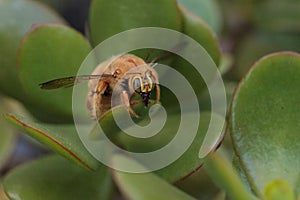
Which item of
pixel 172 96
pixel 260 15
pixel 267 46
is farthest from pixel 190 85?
pixel 260 15

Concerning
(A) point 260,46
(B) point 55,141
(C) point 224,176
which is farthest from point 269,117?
(A) point 260,46

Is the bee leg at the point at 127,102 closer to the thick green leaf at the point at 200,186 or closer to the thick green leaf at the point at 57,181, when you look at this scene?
the thick green leaf at the point at 57,181

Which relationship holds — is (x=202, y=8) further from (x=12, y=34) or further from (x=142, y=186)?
(x=142, y=186)

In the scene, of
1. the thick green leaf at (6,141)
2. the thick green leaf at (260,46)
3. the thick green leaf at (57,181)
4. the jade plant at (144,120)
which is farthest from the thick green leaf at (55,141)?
the thick green leaf at (260,46)

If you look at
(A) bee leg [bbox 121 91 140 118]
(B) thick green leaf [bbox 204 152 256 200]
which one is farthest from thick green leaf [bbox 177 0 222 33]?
(B) thick green leaf [bbox 204 152 256 200]

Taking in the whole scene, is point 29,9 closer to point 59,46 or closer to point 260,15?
point 59,46
